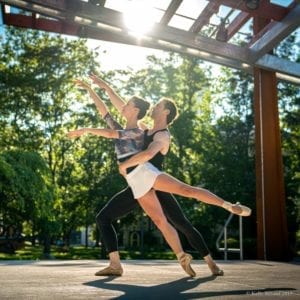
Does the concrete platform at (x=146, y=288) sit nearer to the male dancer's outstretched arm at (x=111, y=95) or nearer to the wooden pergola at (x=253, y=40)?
the male dancer's outstretched arm at (x=111, y=95)

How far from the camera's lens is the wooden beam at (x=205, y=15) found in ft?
24.4

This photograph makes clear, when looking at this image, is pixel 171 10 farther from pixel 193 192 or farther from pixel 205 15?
pixel 193 192

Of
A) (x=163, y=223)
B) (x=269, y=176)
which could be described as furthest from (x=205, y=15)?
(x=163, y=223)

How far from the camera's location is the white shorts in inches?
155

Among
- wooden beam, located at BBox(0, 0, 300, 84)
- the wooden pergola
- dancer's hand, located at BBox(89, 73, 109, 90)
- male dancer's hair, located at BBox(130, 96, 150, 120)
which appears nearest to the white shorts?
male dancer's hair, located at BBox(130, 96, 150, 120)

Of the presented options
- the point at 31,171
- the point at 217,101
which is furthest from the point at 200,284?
the point at 217,101

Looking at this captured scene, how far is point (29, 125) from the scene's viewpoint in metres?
24.4

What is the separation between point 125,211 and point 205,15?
4.30 m

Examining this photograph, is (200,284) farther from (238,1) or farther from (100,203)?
(100,203)

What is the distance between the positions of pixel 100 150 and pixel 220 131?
5.96 m

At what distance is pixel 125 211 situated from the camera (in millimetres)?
4305

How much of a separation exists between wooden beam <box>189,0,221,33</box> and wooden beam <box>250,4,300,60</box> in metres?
0.84

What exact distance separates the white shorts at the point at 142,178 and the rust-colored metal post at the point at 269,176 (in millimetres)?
4132

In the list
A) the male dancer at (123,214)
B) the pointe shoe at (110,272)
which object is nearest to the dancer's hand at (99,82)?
the male dancer at (123,214)
